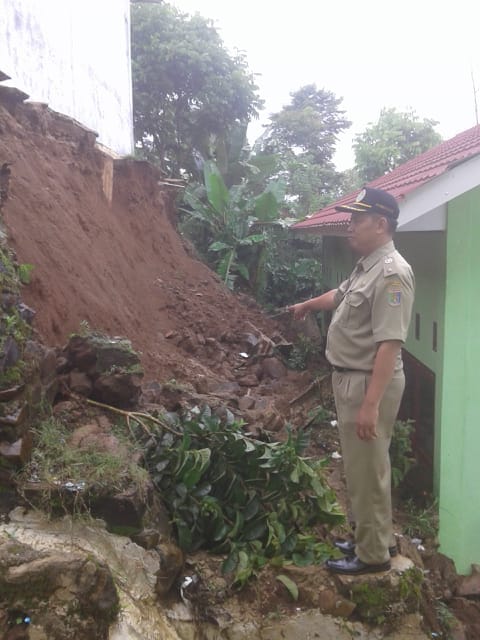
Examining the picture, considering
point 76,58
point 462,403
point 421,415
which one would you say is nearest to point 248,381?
point 421,415

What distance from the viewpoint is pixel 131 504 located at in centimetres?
293

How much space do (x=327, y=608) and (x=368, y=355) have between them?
147cm

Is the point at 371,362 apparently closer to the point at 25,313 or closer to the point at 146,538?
the point at 146,538

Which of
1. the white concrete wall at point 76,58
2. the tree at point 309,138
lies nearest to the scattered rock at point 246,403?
the white concrete wall at point 76,58

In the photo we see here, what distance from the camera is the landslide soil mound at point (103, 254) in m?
5.39

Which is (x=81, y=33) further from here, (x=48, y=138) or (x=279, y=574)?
(x=279, y=574)

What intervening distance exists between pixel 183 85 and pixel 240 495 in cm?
1743

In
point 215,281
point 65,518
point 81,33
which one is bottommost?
point 65,518

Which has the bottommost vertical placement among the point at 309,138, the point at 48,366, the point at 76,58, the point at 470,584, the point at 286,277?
the point at 470,584

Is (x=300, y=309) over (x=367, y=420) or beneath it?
over

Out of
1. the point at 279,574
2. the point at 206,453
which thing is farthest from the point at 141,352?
the point at 279,574

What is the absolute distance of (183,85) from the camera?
18688 millimetres

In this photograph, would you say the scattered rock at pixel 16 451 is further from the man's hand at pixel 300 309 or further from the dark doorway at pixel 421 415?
the dark doorway at pixel 421 415

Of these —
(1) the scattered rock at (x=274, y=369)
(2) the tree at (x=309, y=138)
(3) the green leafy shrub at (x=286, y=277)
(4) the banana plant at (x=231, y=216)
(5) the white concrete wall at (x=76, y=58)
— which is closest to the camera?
(5) the white concrete wall at (x=76, y=58)
